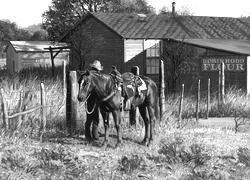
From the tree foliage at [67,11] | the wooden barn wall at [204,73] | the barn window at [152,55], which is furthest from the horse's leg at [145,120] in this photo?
the tree foliage at [67,11]

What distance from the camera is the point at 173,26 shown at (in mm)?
36031

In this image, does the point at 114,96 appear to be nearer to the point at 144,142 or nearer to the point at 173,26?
the point at 144,142

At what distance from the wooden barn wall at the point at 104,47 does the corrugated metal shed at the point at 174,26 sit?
0.65 m

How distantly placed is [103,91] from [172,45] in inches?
806

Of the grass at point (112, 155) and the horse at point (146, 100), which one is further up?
the horse at point (146, 100)

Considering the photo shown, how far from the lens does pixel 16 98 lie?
1080cm

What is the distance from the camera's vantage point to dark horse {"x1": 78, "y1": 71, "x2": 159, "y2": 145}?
332 inches

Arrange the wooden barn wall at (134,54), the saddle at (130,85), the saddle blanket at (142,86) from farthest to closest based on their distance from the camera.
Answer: the wooden barn wall at (134,54), the saddle blanket at (142,86), the saddle at (130,85)

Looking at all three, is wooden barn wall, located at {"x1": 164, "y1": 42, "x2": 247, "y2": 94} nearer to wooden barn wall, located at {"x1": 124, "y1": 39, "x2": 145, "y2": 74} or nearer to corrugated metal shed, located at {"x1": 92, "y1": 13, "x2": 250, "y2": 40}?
wooden barn wall, located at {"x1": 124, "y1": 39, "x2": 145, "y2": 74}

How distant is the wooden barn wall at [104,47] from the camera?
33.2 metres

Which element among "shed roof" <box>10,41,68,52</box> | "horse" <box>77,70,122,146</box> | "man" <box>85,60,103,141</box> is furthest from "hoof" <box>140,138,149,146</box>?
"shed roof" <box>10,41,68,52</box>

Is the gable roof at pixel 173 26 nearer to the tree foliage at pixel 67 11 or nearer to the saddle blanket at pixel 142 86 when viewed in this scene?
the tree foliage at pixel 67 11

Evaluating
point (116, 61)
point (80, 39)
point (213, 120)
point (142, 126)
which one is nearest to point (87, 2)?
point (80, 39)

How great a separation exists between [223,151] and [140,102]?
72.9 inches
